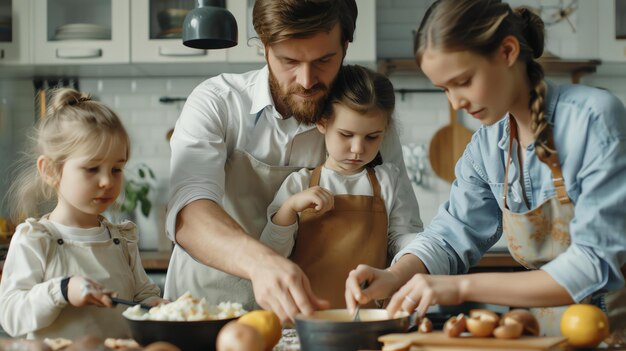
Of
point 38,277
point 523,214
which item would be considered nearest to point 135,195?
point 38,277

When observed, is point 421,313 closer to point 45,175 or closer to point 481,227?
point 481,227

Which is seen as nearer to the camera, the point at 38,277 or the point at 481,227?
the point at 38,277

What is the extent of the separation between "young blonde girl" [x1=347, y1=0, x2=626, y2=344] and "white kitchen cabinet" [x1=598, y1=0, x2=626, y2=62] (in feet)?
8.40

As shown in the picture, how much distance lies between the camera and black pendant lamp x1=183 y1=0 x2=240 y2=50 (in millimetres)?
1859

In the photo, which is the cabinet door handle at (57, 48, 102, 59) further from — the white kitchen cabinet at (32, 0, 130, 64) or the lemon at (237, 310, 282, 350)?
the lemon at (237, 310, 282, 350)

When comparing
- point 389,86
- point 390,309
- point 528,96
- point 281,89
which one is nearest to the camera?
point 390,309

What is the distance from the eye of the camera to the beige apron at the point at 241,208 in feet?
7.06

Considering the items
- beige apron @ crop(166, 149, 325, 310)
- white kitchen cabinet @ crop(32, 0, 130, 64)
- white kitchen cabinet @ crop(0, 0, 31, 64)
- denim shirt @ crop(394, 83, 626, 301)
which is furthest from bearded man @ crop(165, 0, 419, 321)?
white kitchen cabinet @ crop(0, 0, 31, 64)

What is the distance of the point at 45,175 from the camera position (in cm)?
187

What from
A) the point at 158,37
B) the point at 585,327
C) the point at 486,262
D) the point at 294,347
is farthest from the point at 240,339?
the point at 158,37

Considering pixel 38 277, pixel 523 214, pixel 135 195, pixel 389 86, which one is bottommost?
pixel 135 195

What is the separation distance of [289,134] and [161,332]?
96cm

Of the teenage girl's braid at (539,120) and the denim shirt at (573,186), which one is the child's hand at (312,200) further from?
the teenage girl's braid at (539,120)

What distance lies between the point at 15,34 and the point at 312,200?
265 centimetres
